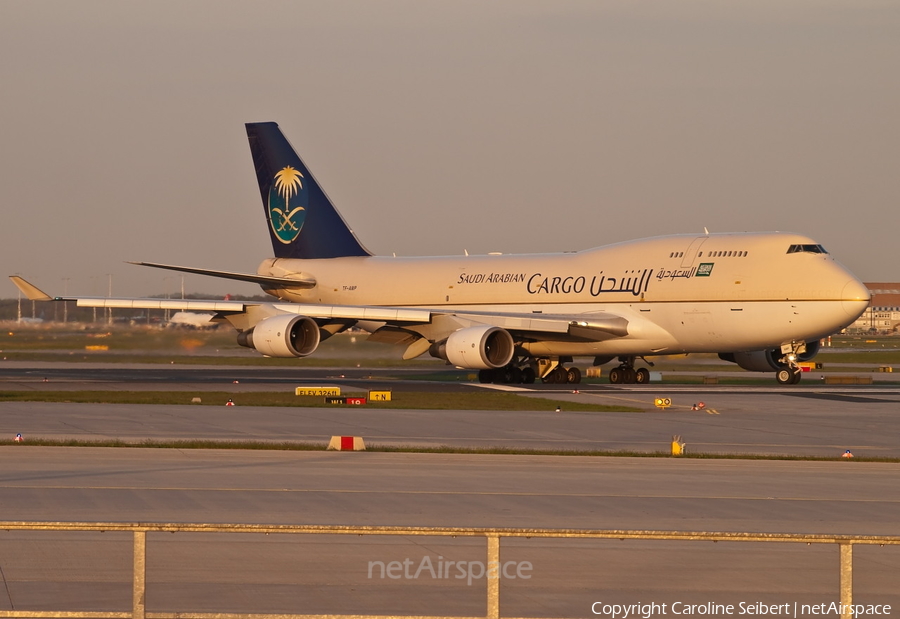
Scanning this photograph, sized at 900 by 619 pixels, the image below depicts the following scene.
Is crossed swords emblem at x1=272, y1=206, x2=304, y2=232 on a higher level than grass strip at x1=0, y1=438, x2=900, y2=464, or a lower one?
higher

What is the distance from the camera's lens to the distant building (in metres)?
163

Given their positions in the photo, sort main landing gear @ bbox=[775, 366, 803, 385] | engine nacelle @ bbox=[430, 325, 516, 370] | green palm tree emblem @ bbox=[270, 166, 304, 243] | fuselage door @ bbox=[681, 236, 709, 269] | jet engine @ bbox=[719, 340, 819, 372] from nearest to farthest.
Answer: engine nacelle @ bbox=[430, 325, 516, 370] < fuselage door @ bbox=[681, 236, 709, 269] < main landing gear @ bbox=[775, 366, 803, 385] < jet engine @ bbox=[719, 340, 819, 372] < green palm tree emblem @ bbox=[270, 166, 304, 243]

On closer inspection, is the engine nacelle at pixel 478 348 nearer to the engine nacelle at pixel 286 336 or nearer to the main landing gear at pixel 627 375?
the engine nacelle at pixel 286 336

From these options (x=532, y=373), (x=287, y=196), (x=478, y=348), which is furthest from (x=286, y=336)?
(x=287, y=196)

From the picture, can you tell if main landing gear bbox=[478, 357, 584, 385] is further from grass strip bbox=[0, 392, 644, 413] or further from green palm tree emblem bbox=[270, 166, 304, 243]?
green palm tree emblem bbox=[270, 166, 304, 243]

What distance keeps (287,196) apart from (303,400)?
68.7ft

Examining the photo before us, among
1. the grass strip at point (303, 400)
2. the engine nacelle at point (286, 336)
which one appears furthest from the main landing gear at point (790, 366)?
the engine nacelle at point (286, 336)

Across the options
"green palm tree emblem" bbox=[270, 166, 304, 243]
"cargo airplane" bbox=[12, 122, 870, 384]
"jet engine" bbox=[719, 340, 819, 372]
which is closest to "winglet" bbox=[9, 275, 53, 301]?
"cargo airplane" bbox=[12, 122, 870, 384]

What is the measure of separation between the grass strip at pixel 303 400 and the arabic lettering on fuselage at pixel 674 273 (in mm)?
8576

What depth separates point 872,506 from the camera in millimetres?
14375

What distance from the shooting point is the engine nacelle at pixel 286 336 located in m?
39.6

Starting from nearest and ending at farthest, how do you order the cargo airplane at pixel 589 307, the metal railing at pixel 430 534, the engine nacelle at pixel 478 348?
the metal railing at pixel 430 534 → the cargo airplane at pixel 589 307 → the engine nacelle at pixel 478 348

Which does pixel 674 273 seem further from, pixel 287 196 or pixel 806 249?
pixel 287 196

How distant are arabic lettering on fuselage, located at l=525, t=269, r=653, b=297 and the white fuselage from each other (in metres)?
0.04
